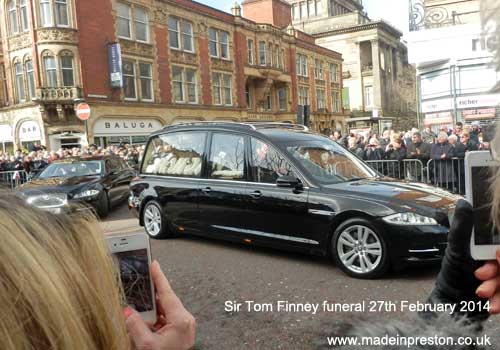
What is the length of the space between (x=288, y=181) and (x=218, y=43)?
111ft

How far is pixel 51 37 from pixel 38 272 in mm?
28025

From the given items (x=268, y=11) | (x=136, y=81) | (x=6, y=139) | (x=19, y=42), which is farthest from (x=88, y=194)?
(x=268, y=11)

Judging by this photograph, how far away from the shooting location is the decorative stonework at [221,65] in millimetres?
36969

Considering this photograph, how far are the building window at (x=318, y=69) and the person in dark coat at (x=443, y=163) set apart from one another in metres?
44.6

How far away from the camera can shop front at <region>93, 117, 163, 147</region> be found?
27.3 metres

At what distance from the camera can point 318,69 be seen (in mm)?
54281

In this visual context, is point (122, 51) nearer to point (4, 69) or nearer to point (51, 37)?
point (51, 37)

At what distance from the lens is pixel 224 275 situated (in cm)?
543

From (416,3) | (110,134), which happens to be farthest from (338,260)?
(110,134)

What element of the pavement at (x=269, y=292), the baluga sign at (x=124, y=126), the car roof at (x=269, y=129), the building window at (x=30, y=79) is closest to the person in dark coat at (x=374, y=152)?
the car roof at (x=269, y=129)

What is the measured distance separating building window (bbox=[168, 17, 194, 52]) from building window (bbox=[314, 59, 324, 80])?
22.4 metres

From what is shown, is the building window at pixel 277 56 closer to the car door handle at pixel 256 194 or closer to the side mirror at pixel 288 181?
the car door handle at pixel 256 194

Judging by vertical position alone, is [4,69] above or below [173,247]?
above

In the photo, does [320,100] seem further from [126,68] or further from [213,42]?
[126,68]
